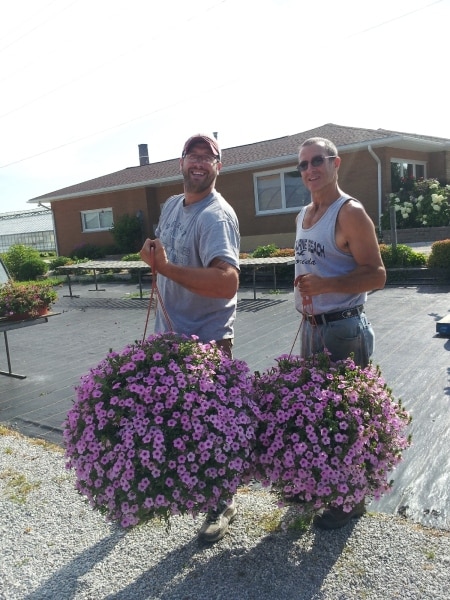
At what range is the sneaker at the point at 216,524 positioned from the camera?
2627mm

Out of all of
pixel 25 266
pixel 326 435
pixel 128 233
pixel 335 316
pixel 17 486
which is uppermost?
pixel 128 233

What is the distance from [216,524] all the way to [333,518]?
59 cm

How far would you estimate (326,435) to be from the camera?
2131 mm

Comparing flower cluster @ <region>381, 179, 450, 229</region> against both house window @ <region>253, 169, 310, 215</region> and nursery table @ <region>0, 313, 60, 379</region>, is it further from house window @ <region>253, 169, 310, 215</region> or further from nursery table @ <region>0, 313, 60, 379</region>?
nursery table @ <region>0, 313, 60, 379</region>

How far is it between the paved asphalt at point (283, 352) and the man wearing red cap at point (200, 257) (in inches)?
49.0

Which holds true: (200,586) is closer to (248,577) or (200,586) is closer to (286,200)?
(248,577)

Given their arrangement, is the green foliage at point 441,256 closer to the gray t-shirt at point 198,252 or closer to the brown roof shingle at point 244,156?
the brown roof shingle at point 244,156

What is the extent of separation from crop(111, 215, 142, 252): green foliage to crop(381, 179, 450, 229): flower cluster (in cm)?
1013

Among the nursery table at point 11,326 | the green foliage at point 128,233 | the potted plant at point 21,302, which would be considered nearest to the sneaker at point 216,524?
the nursery table at point 11,326

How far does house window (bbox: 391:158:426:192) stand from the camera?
1680 cm

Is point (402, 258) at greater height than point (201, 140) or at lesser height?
lesser

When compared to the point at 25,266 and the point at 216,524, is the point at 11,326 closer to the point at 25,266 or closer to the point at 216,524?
the point at 216,524

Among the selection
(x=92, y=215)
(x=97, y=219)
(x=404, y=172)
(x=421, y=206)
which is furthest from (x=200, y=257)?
(x=92, y=215)

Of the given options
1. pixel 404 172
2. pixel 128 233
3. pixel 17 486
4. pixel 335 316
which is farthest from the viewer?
pixel 128 233
